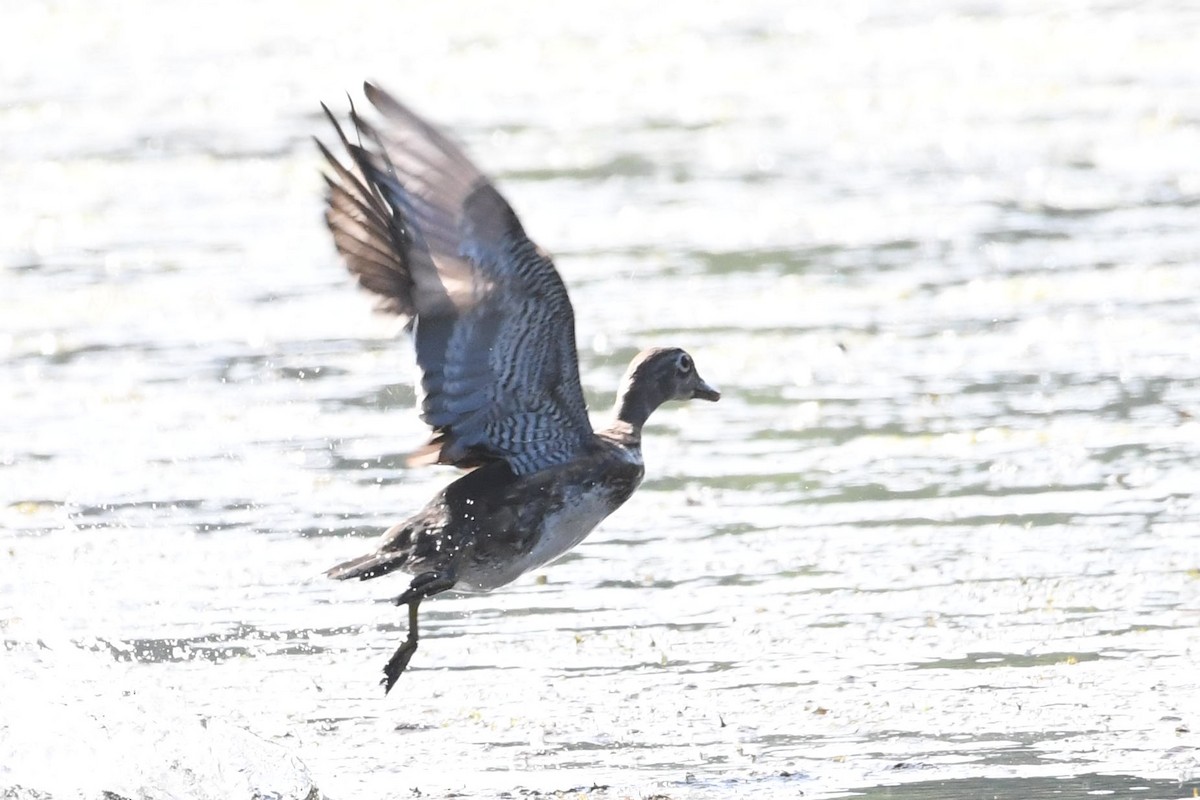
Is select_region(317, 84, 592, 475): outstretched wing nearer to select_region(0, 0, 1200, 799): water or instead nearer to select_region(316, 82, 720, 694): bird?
select_region(316, 82, 720, 694): bird

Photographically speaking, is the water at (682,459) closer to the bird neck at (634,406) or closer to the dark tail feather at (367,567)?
the dark tail feather at (367,567)

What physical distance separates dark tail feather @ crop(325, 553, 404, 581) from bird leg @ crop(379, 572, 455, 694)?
101mm

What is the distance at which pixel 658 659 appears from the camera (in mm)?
8133

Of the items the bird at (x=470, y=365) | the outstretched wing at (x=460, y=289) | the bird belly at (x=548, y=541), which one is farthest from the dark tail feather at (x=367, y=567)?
the outstretched wing at (x=460, y=289)

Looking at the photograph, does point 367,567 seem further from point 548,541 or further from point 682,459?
point 682,459

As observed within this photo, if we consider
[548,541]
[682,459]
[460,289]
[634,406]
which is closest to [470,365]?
[460,289]

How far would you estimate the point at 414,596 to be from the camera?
25.4 feet

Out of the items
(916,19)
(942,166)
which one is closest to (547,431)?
(942,166)

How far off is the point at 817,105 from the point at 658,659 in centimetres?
1448

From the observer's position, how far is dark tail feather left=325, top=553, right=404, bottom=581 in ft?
24.8

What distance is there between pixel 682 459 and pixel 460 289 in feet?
12.8

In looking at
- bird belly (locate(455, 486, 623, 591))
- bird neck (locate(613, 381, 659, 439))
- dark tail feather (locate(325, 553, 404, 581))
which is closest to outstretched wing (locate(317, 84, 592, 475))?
bird belly (locate(455, 486, 623, 591))

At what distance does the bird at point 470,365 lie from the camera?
283 inches

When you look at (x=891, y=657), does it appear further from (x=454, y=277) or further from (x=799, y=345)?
(x=799, y=345)
